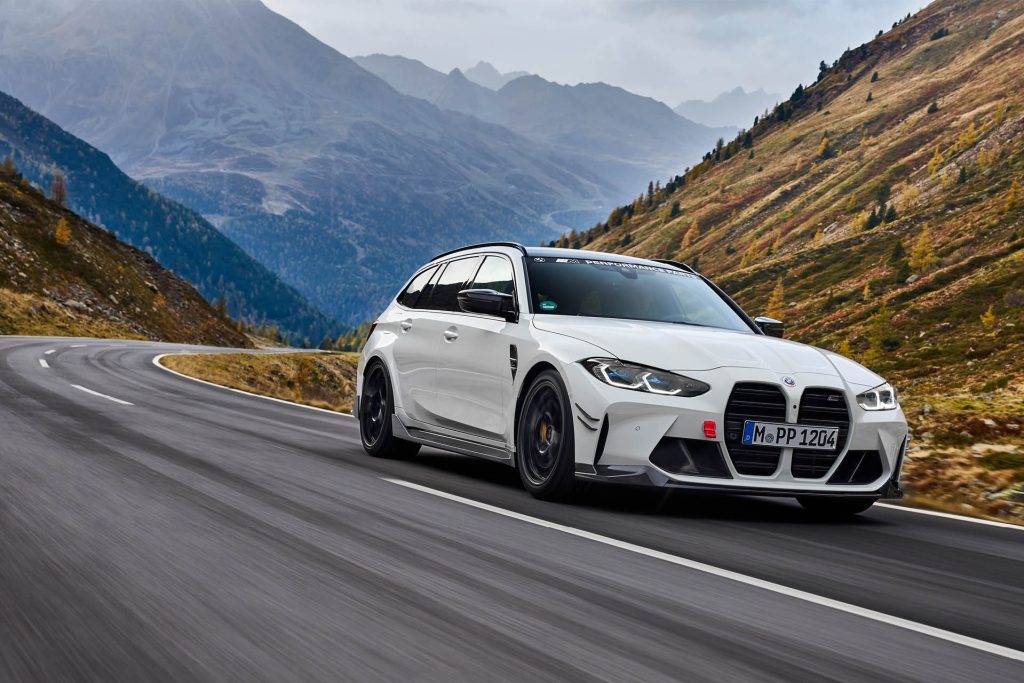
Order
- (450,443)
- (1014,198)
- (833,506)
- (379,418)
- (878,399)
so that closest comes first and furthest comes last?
(878,399) < (833,506) < (450,443) < (379,418) < (1014,198)

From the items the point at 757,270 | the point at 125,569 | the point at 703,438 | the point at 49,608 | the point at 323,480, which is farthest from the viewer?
the point at 757,270

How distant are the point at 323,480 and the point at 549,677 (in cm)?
433

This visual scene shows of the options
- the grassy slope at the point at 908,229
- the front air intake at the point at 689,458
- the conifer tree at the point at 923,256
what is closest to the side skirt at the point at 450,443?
the front air intake at the point at 689,458

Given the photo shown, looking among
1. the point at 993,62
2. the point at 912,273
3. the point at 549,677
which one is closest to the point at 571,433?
the point at 549,677

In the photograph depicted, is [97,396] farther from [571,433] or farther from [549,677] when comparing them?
[549,677]

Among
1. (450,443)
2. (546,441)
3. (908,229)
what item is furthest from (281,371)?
(908,229)

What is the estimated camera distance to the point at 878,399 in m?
6.48

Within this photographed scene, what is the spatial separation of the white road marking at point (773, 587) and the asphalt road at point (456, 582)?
0.02m

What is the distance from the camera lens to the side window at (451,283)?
336 inches

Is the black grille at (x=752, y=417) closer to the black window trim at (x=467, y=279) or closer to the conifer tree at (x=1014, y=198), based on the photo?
the black window trim at (x=467, y=279)

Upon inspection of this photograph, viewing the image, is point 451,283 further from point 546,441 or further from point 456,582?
point 456,582

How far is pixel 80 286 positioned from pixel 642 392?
81706mm

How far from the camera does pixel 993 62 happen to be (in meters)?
162

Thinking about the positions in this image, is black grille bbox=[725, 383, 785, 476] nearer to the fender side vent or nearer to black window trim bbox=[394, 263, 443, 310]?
the fender side vent
